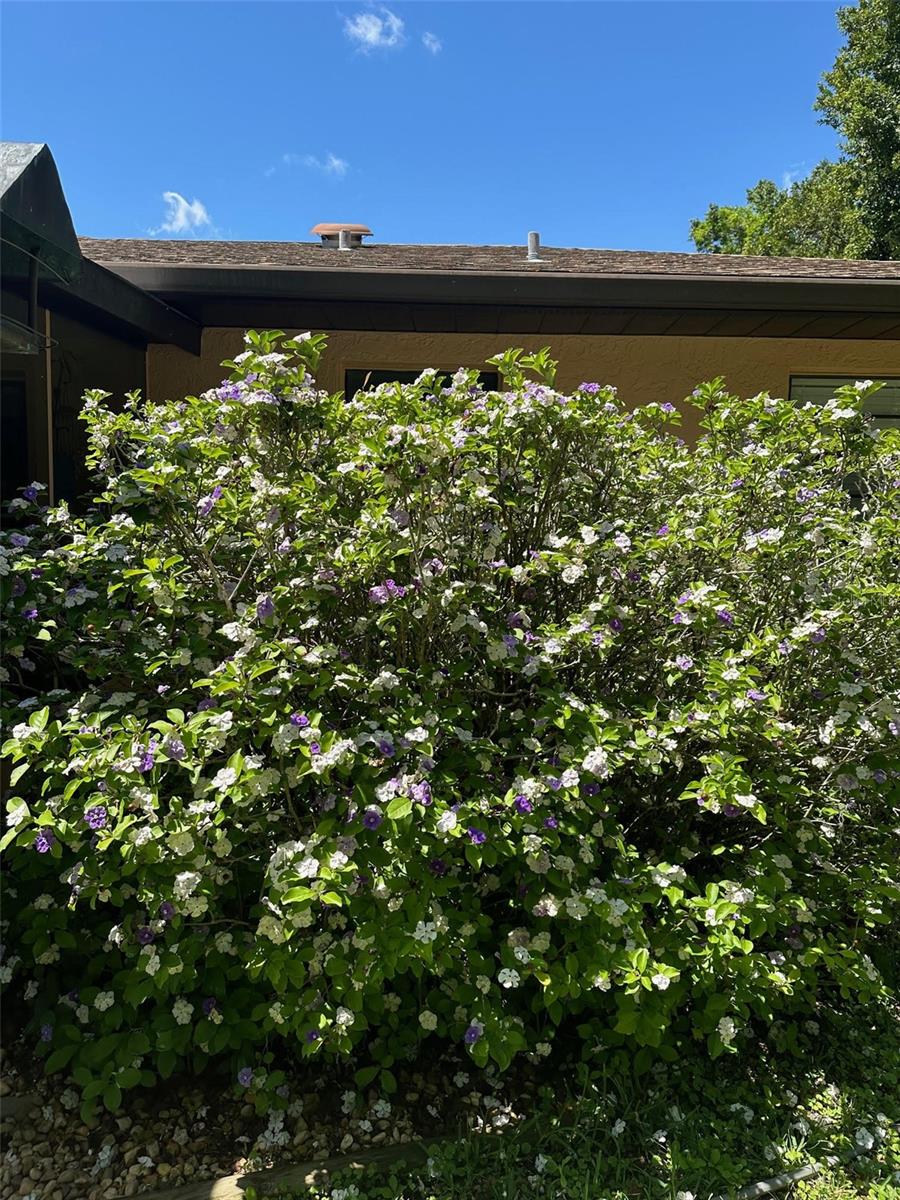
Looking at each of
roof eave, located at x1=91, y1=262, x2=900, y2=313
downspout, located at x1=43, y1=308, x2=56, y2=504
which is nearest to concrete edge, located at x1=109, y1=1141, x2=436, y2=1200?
downspout, located at x1=43, y1=308, x2=56, y2=504

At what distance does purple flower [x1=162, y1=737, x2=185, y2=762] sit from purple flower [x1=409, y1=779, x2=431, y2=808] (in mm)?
634

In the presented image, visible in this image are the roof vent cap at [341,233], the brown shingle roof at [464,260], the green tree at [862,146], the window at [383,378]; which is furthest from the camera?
the green tree at [862,146]

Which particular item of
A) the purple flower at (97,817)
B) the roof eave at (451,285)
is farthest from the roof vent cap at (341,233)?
the purple flower at (97,817)

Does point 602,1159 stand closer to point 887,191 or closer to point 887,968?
point 887,968

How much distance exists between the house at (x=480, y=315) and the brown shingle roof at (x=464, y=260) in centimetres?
3

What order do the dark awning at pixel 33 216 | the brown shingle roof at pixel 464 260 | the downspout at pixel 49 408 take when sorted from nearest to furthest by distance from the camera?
the dark awning at pixel 33 216
the downspout at pixel 49 408
the brown shingle roof at pixel 464 260

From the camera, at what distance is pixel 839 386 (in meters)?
6.29

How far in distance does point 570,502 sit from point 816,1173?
219 cm

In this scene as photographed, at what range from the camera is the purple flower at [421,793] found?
6.83 feet

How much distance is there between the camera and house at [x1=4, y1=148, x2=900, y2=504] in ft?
16.0

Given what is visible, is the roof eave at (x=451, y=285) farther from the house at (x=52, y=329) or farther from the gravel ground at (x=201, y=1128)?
the gravel ground at (x=201, y=1128)

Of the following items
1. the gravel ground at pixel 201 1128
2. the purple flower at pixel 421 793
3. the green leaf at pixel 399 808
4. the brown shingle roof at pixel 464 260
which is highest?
the brown shingle roof at pixel 464 260

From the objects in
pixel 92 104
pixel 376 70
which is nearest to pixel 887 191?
pixel 376 70

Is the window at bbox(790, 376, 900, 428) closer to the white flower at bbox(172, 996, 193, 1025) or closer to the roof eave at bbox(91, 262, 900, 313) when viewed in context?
the roof eave at bbox(91, 262, 900, 313)
